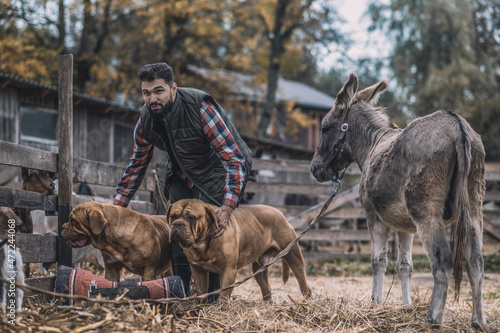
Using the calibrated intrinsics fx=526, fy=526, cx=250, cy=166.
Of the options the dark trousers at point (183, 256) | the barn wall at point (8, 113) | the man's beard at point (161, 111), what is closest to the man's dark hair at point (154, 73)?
the man's beard at point (161, 111)

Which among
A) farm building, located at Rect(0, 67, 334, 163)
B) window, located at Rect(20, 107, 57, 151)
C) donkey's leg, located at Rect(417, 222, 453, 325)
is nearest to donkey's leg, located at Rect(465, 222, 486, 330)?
donkey's leg, located at Rect(417, 222, 453, 325)

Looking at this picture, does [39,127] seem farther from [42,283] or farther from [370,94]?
[370,94]

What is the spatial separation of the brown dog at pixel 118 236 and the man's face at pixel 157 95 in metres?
0.93

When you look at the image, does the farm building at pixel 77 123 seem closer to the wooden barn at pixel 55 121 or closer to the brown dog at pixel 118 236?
the wooden barn at pixel 55 121

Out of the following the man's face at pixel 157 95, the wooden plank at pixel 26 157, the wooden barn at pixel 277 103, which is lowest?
the wooden plank at pixel 26 157

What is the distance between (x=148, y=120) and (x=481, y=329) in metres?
3.24

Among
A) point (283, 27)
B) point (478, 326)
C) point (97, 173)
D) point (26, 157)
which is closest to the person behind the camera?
point (478, 326)

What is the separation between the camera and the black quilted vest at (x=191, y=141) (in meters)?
4.68

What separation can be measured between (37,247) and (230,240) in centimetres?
179

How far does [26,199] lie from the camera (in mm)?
4664

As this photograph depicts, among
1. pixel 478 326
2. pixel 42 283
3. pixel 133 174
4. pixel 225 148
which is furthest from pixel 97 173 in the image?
pixel 478 326

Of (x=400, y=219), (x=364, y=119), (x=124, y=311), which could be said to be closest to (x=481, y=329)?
(x=400, y=219)

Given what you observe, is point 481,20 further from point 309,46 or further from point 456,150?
point 456,150

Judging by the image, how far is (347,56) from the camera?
26406 mm
